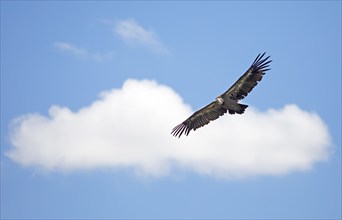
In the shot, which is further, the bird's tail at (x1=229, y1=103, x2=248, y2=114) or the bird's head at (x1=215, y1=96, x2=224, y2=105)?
the bird's head at (x1=215, y1=96, x2=224, y2=105)

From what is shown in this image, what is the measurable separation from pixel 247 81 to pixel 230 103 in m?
1.77

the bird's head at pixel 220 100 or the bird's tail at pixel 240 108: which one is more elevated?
the bird's head at pixel 220 100

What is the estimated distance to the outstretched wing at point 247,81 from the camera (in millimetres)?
55469

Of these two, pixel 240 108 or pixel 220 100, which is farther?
pixel 220 100

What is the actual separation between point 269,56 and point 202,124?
7157 millimetres

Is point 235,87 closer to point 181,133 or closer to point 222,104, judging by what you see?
point 222,104

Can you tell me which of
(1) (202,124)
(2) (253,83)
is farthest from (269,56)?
(1) (202,124)

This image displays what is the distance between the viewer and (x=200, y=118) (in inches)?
2352

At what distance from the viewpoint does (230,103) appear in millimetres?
56812

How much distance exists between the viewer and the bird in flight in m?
55.7

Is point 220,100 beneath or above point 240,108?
above

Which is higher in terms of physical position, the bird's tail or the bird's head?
the bird's head

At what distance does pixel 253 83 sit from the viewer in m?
56.2

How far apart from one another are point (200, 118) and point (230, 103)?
11.6 ft
